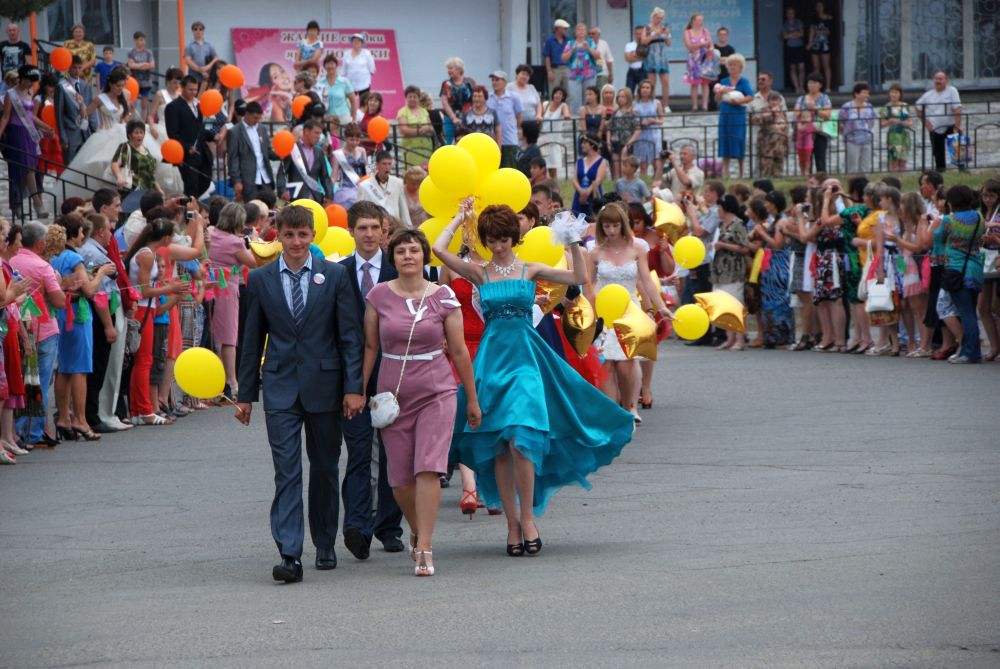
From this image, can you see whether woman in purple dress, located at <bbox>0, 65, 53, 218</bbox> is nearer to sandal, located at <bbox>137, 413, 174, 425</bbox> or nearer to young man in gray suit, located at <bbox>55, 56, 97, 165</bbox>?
young man in gray suit, located at <bbox>55, 56, 97, 165</bbox>

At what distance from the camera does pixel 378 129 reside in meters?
20.7

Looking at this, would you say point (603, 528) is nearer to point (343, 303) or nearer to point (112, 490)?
point (343, 303)

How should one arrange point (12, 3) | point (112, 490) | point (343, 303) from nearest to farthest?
point (343, 303), point (112, 490), point (12, 3)

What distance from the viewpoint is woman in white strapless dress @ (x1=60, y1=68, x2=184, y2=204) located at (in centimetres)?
1930

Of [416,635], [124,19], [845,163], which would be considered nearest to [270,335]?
[416,635]

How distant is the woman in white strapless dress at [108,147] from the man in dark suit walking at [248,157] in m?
0.96

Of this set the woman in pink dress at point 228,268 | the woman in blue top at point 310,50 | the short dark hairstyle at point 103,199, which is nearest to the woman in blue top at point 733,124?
the woman in blue top at point 310,50

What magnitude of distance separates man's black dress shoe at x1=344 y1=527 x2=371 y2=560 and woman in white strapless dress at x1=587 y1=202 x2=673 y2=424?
14.4ft

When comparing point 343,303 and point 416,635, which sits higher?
point 343,303

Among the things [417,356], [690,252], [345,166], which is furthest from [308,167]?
[417,356]

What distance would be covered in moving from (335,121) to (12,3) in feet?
32.3

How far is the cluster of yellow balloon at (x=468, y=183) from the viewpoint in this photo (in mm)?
9133

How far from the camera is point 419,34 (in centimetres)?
3111

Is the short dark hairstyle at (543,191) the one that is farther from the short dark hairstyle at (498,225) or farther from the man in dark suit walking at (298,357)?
the man in dark suit walking at (298,357)
